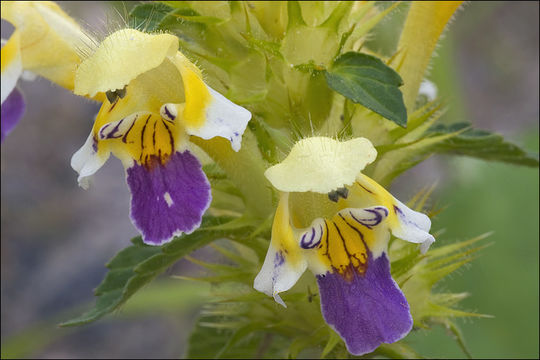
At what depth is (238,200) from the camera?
209 centimetres

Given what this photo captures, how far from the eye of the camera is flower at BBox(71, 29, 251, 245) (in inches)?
60.4

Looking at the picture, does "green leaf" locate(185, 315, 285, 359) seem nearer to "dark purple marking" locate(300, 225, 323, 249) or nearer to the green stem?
the green stem

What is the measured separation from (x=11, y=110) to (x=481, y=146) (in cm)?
152

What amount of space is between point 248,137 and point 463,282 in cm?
215

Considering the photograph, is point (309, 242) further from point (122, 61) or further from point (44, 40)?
point (44, 40)

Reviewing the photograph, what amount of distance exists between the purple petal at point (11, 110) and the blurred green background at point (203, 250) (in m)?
0.44

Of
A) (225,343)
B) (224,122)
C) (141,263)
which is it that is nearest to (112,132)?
(224,122)

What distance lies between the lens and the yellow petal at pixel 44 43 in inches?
88.4

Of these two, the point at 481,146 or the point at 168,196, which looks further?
the point at 481,146

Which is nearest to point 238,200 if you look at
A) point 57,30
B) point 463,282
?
point 57,30

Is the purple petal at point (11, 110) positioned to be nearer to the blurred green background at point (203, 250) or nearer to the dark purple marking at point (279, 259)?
the blurred green background at point (203, 250)

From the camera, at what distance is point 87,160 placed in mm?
1638

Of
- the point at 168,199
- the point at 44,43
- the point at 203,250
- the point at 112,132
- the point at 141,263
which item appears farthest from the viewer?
the point at 203,250

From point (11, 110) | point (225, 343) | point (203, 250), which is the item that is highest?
point (11, 110)
